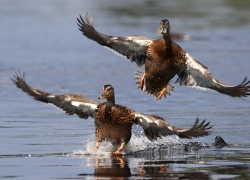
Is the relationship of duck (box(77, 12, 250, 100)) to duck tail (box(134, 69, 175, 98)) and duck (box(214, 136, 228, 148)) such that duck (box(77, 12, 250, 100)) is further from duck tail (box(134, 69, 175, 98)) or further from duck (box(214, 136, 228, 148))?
duck (box(214, 136, 228, 148))

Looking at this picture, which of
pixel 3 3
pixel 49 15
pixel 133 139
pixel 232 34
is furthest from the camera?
pixel 3 3

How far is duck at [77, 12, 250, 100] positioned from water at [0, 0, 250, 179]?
0.89m

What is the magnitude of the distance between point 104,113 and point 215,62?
1080 cm

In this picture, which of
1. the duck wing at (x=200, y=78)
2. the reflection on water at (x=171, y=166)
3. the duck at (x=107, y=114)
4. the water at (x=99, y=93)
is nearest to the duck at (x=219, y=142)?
the water at (x=99, y=93)

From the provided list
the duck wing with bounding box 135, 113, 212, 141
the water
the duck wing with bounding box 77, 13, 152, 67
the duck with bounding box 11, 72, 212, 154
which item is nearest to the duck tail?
the duck wing with bounding box 77, 13, 152, 67

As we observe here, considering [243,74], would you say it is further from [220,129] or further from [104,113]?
[104,113]

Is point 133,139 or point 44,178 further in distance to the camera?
point 133,139

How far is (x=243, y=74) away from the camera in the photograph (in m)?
18.8

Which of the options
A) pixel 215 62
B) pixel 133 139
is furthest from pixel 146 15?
pixel 133 139

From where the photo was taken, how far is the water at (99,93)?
352 inches

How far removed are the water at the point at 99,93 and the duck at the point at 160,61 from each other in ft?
2.91

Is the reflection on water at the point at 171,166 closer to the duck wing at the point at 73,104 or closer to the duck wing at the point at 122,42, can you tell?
the duck wing at the point at 73,104

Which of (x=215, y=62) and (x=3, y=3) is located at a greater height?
(x=3, y=3)

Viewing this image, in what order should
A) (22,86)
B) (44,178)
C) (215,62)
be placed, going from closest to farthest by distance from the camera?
(44,178) → (22,86) → (215,62)
